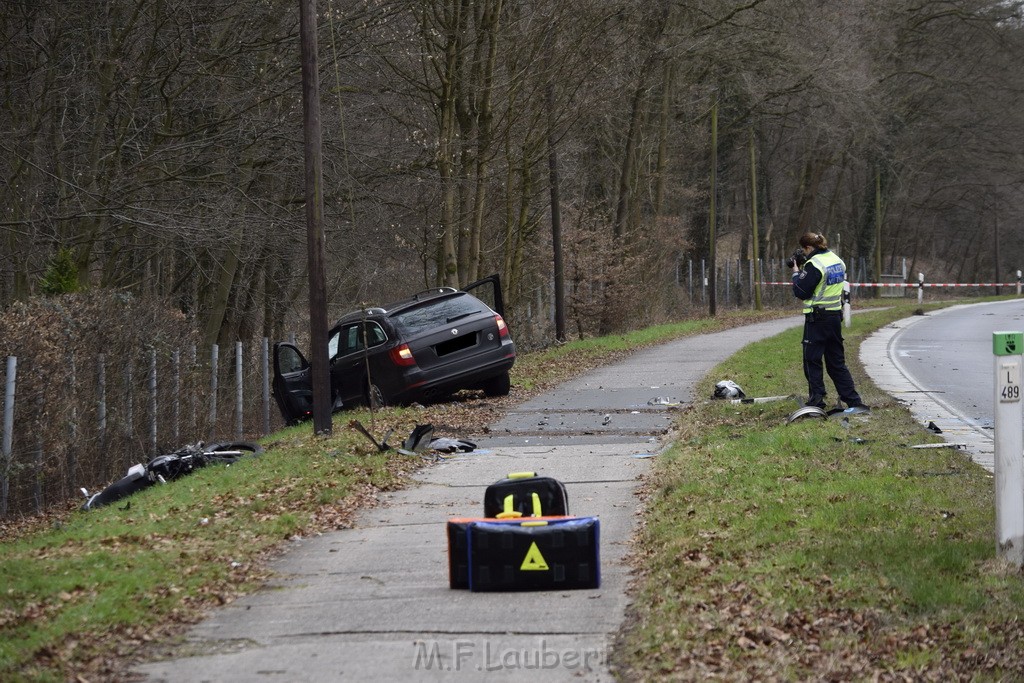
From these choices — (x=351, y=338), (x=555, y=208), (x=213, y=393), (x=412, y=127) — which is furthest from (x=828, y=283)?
(x=555, y=208)

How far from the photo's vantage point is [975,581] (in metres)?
6.54

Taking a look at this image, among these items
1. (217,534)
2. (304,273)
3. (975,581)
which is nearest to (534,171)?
(304,273)

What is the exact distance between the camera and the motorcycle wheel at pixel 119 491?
43.3 ft

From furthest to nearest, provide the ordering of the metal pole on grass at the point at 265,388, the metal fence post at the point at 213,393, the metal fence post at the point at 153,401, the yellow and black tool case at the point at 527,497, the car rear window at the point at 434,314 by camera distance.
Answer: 1. the metal pole on grass at the point at 265,388
2. the metal fence post at the point at 213,393
3. the metal fence post at the point at 153,401
4. the car rear window at the point at 434,314
5. the yellow and black tool case at the point at 527,497

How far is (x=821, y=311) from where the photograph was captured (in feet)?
44.8

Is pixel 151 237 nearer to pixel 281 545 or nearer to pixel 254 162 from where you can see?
pixel 254 162

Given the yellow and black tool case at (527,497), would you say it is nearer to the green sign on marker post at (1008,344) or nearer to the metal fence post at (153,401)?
the green sign on marker post at (1008,344)

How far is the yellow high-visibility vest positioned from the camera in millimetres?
13578

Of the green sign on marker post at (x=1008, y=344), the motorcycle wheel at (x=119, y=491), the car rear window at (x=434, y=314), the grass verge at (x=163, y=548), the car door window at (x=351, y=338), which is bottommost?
the motorcycle wheel at (x=119, y=491)

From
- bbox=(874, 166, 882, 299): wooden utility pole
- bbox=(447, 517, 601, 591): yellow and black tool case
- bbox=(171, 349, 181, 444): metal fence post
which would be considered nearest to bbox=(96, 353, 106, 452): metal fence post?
bbox=(171, 349, 181, 444): metal fence post

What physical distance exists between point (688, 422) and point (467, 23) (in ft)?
42.7

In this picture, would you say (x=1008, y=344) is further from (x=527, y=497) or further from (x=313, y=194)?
(x=313, y=194)

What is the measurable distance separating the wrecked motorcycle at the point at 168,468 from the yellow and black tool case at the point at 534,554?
6925 millimetres

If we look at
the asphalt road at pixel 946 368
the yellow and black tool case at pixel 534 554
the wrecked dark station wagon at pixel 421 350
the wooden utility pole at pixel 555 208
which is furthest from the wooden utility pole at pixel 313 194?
the wooden utility pole at pixel 555 208
